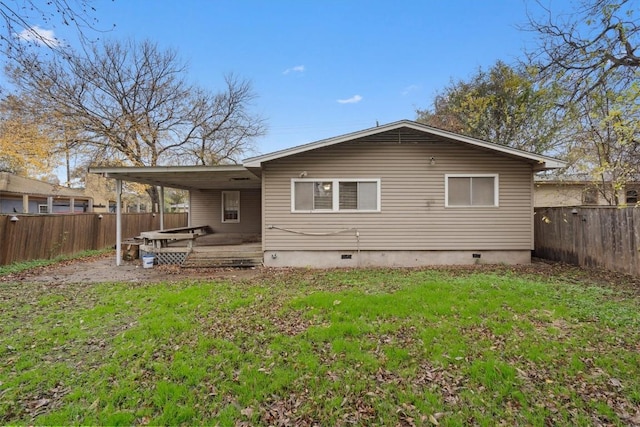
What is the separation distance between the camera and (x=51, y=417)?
99.2 inches

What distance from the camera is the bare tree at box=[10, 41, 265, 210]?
49.0 ft

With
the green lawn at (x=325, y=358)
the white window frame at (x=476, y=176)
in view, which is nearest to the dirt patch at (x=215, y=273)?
the green lawn at (x=325, y=358)

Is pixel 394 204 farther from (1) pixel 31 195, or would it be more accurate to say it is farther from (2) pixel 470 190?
(1) pixel 31 195

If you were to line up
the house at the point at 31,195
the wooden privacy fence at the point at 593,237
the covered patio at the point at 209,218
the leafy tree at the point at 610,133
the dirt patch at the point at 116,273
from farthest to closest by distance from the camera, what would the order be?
the house at the point at 31,195
the covered patio at the point at 209,218
the dirt patch at the point at 116,273
the wooden privacy fence at the point at 593,237
the leafy tree at the point at 610,133

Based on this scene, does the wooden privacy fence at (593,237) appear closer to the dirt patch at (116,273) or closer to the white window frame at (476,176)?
the white window frame at (476,176)

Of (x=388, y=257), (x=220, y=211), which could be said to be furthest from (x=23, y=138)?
(x=388, y=257)

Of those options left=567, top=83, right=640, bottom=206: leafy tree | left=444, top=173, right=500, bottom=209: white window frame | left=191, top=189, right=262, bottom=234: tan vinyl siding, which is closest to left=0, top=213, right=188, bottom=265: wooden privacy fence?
left=191, top=189, right=262, bottom=234: tan vinyl siding

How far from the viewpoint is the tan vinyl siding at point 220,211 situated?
1420 centimetres

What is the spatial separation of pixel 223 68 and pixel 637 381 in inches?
860

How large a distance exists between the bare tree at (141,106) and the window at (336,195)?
1253 cm

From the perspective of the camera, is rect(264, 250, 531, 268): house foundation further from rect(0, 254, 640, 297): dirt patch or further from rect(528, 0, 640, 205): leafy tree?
rect(528, 0, 640, 205): leafy tree

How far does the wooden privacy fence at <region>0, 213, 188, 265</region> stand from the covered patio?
120 cm

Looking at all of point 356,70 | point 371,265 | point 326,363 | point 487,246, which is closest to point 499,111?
point 356,70

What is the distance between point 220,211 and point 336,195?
7.42 meters
